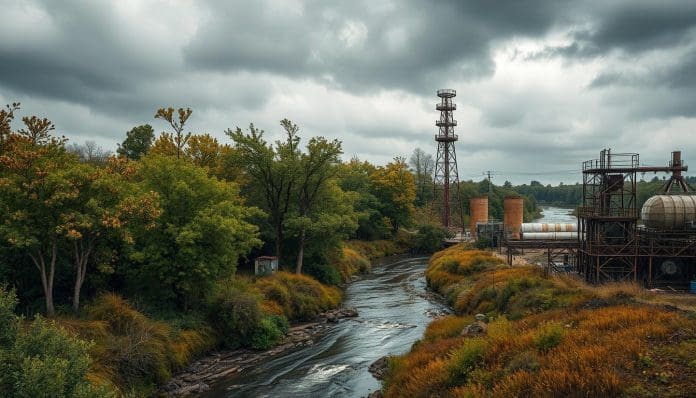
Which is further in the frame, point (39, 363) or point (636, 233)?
point (636, 233)

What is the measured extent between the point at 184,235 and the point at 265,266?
11291 mm

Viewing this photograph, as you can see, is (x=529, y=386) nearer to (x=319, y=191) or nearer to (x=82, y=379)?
(x=82, y=379)

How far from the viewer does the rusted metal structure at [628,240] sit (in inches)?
1161

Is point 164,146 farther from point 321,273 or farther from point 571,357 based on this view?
point 571,357

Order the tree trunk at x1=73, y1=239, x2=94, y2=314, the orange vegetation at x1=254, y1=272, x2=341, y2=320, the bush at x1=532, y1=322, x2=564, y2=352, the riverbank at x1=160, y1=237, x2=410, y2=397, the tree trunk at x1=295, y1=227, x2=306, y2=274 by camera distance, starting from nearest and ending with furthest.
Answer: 1. the bush at x1=532, y1=322, x2=564, y2=352
2. the riverbank at x1=160, y1=237, x2=410, y2=397
3. the tree trunk at x1=73, y1=239, x2=94, y2=314
4. the orange vegetation at x1=254, y1=272, x2=341, y2=320
5. the tree trunk at x1=295, y1=227, x2=306, y2=274

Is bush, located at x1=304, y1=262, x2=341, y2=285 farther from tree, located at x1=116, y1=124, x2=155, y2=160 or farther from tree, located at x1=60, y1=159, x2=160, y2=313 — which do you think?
tree, located at x1=116, y1=124, x2=155, y2=160

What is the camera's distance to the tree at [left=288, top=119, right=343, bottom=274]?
119ft

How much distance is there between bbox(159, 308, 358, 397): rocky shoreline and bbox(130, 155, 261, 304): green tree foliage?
3.85 meters

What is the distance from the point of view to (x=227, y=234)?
23641mm

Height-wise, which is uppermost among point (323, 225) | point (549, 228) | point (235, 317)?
point (323, 225)

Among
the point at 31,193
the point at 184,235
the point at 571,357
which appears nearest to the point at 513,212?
the point at 184,235

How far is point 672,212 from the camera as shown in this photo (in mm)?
29359

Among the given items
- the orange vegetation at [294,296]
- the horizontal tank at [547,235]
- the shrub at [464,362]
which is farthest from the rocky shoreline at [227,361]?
the horizontal tank at [547,235]

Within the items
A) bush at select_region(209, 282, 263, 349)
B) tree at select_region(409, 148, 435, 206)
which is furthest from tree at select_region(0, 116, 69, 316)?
tree at select_region(409, 148, 435, 206)
